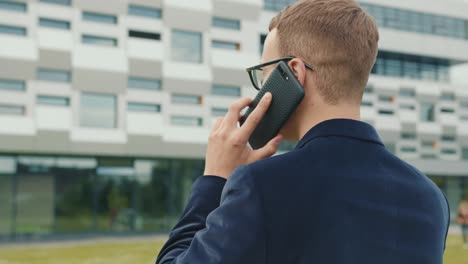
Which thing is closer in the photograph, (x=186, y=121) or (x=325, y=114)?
(x=325, y=114)

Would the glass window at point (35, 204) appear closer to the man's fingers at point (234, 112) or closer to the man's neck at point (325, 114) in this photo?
the man's fingers at point (234, 112)

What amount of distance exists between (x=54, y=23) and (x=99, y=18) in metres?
2.26

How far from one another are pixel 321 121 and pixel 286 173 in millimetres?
220

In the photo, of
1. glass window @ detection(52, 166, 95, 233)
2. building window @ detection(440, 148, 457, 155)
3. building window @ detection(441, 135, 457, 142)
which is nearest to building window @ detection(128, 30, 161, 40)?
glass window @ detection(52, 166, 95, 233)

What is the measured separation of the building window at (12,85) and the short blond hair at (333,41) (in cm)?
2694

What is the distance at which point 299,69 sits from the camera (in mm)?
1539

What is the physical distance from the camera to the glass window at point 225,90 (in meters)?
31.6

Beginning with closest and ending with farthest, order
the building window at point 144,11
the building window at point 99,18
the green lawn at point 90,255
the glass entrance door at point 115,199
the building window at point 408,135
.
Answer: the green lawn at point 90,255, the building window at point 99,18, the glass entrance door at point 115,199, the building window at point 144,11, the building window at point 408,135

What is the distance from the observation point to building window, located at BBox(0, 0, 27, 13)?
26.6 m

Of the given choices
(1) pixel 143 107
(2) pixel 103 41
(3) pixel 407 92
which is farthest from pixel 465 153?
Result: (2) pixel 103 41

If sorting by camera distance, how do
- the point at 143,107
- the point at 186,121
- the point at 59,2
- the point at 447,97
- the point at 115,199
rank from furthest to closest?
1. the point at 447,97
2. the point at 186,121
3. the point at 143,107
4. the point at 115,199
5. the point at 59,2

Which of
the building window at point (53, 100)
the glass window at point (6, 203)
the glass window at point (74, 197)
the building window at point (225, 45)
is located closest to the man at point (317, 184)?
the building window at point (53, 100)

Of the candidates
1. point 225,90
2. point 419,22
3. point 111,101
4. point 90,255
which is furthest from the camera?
point 419,22

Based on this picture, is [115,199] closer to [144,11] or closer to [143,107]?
[143,107]
